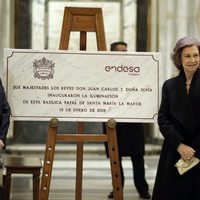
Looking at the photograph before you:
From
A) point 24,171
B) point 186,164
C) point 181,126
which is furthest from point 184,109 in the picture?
point 24,171

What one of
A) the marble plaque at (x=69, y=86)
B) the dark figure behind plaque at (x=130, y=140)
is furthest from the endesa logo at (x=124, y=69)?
the dark figure behind plaque at (x=130, y=140)

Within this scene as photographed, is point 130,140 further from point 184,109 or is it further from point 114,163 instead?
point 184,109

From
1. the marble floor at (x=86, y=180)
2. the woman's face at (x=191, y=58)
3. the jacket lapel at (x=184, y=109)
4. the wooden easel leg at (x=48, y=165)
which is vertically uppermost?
the woman's face at (x=191, y=58)

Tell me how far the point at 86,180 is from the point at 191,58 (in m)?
3.89

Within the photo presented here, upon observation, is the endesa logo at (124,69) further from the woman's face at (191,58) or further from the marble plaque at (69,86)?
the woman's face at (191,58)

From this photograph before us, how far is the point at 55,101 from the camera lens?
4805 mm

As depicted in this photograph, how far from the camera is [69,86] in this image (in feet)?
15.8

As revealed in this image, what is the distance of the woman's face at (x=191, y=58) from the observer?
440 cm

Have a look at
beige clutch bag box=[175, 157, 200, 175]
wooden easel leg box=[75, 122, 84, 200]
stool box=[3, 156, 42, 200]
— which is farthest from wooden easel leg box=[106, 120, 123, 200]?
stool box=[3, 156, 42, 200]

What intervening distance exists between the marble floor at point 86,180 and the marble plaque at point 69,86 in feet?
6.79

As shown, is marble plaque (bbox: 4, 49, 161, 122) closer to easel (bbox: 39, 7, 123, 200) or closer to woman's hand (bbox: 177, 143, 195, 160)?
easel (bbox: 39, 7, 123, 200)

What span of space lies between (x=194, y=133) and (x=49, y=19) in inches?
286


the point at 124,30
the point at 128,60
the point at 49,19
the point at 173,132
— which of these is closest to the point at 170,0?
the point at 124,30

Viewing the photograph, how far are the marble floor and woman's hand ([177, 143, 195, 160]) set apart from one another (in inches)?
94.9
